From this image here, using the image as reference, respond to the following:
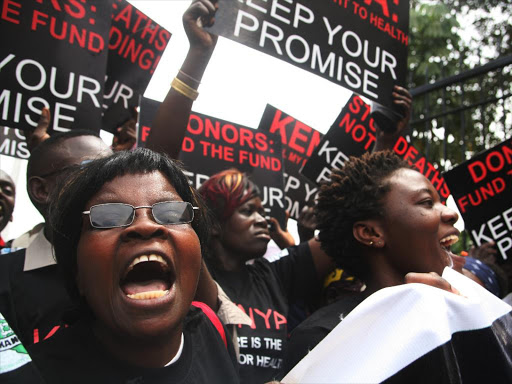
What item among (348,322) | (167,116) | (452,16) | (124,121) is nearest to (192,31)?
(167,116)

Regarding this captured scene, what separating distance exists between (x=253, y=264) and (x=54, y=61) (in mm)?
1561

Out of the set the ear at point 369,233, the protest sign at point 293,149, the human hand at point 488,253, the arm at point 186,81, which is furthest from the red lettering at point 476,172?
the arm at point 186,81

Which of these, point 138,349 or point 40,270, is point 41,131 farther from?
point 138,349

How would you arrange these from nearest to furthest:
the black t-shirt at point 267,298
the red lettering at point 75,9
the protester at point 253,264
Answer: the black t-shirt at point 267,298
the protester at point 253,264
the red lettering at point 75,9

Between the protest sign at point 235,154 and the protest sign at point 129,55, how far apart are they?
1.45 feet

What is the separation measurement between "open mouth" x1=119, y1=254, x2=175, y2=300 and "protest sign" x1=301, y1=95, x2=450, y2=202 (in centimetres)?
246

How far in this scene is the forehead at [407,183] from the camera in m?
2.13

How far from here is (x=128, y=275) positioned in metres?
1.48

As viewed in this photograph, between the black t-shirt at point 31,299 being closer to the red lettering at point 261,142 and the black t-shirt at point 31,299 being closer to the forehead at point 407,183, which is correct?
the forehead at point 407,183

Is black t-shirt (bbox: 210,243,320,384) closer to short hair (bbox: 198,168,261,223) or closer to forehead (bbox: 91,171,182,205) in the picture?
short hair (bbox: 198,168,261,223)

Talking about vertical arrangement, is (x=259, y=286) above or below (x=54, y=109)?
below

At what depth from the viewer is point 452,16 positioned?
48.7 feet

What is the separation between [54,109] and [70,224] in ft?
5.08

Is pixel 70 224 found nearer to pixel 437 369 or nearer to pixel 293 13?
pixel 437 369
